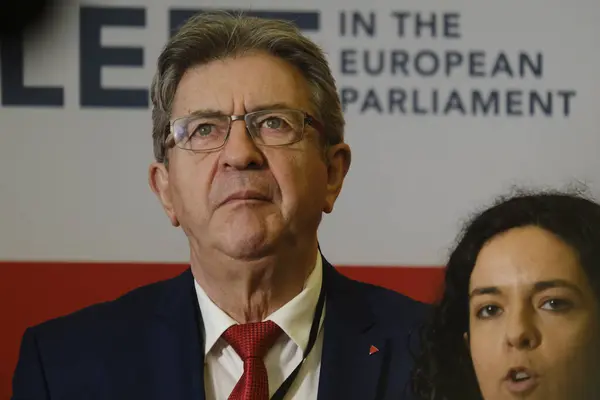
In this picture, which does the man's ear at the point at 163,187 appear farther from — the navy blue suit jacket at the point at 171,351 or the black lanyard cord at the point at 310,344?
the black lanyard cord at the point at 310,344

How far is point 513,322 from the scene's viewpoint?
1587mm

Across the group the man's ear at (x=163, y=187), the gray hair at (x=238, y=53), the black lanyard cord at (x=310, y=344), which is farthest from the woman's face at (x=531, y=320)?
the man's ear at (x=163, y=187)

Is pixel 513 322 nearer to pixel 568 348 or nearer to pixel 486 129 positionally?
pixel 568 348

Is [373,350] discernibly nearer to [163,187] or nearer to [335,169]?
[335,169]

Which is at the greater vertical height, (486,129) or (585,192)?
(486,129)

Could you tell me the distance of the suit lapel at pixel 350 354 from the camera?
1.67 meters

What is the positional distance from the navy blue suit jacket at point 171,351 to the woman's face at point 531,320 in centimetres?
16

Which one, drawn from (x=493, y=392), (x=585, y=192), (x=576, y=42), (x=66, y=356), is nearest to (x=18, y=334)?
(x=66, y=356)

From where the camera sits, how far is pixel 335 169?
179 centimetres

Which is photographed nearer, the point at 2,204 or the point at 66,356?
the point at 66,356

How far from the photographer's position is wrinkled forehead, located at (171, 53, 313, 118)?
5.37ft

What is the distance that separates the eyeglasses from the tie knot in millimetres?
346

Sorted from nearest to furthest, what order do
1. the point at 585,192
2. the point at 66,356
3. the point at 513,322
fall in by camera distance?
the point at 513,322
the point at 66,356
the point at 585,192

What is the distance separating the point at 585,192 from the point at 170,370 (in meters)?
0.93
